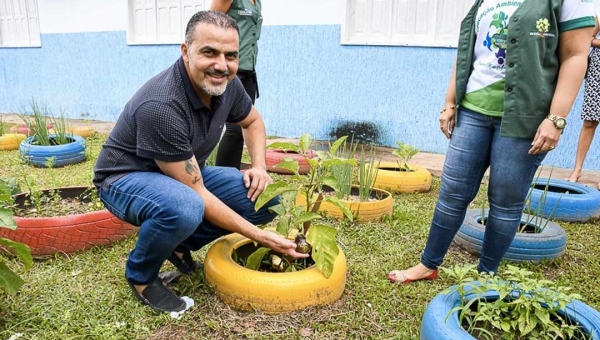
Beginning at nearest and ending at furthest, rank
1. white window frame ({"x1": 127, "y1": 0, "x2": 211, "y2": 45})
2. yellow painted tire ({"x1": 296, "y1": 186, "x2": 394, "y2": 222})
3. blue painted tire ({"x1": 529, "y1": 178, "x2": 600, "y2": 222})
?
yellow painted tire ({"x1": 296, "y1": 186, "x2": 394, "y2": 222})
blue painted tire ({"x1": 529, "y1": 178, "x2": 600, "y2": 222})
white window frame ({"x1": 127, "y1": 0, "x2": 211, "y2": 45})

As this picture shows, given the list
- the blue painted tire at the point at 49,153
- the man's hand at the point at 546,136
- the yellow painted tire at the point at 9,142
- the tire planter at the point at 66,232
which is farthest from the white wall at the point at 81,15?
the man's hand at the point at 546,136

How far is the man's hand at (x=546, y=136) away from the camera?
173 cm

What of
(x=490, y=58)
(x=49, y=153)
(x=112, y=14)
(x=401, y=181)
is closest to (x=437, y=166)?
(x=401, y=181)

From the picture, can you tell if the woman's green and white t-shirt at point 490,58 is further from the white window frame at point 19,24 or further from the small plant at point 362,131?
the white window frame at point 19,24

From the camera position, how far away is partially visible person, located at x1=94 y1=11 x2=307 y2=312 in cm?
179

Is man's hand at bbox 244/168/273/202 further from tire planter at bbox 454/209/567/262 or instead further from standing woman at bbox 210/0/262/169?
tire planter at bbox 454/209/567/262

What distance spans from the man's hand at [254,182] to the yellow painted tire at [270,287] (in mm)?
325

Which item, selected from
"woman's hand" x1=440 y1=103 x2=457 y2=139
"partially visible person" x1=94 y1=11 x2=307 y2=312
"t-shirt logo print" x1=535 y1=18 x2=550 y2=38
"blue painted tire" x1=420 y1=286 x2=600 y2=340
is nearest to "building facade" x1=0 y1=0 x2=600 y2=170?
"woman's hand" x1=440 y1=103 x2=457 y2=139

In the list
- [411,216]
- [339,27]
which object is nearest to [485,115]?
[411,216]

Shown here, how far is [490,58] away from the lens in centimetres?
189

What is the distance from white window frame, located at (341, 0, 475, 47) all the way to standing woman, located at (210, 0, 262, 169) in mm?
2386

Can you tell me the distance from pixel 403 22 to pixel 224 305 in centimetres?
429

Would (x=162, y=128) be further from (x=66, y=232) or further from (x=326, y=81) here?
(x=326, y=81)

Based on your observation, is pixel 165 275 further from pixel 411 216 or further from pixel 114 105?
pixel 114 105
